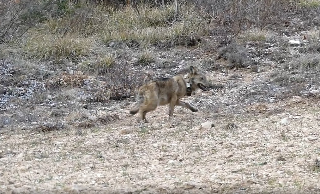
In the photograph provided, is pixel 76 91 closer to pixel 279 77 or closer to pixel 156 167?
pixel 279 77

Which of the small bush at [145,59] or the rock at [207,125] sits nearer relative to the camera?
the rock at [207,125]

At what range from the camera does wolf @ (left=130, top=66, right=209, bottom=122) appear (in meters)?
10.5

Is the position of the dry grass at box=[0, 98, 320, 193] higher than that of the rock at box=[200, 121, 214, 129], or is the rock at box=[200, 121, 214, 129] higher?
the dry grass at box=[0, 98, 320, 193]

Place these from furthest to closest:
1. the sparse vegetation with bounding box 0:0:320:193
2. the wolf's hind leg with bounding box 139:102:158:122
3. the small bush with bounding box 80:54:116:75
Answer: the small bush with bounding box 80:54:116:75 → the wolf's hind leg with bounding box 139:102:158:122 → the sparse vegetation with bounding box 0:0:320:193

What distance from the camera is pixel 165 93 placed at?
1069 centimetres

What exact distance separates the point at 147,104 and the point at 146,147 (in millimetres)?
1789

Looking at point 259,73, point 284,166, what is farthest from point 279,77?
point 284,166

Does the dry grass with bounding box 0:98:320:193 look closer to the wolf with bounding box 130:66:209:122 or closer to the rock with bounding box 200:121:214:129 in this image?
the rock with bounding box 200:121:214:129

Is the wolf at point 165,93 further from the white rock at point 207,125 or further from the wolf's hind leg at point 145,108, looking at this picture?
the white rock at point 207,125

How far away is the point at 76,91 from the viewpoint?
12.5 meters

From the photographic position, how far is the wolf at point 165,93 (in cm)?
1048

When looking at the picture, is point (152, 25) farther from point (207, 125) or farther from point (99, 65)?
point (207, 125)

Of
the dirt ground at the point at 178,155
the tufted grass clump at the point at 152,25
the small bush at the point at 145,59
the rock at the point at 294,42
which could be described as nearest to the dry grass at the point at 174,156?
the dirt ground at the point at 178,155

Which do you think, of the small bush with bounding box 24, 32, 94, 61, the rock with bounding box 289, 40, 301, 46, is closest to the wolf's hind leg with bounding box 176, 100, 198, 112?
the small bush with bounding box 24, 32, 94, 61
